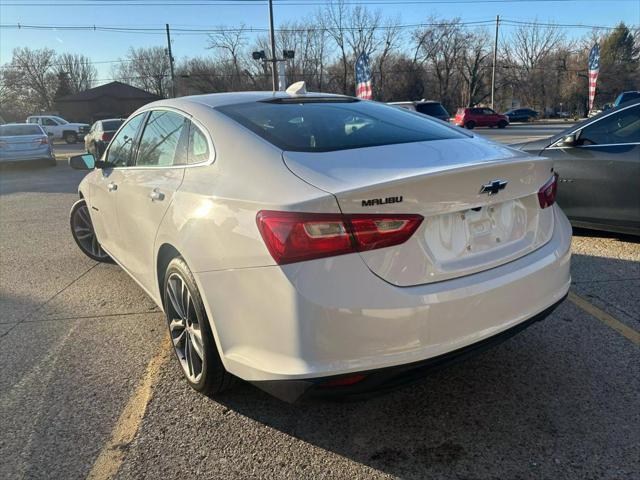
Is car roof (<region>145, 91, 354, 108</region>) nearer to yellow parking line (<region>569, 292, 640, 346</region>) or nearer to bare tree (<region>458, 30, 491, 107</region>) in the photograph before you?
yellow parking line (<region>569, 292, 640, 346</region>)

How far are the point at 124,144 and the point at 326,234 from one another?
Result: 265 centimetres

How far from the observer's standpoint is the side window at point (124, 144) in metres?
3.83

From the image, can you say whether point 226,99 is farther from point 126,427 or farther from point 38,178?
point 38,178

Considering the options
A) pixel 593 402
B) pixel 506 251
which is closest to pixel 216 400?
pixel 506 251

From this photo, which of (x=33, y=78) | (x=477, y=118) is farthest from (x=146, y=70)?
(x=477, y=118)

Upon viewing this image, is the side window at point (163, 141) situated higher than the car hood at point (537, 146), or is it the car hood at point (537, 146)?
the side window at point (163, 141)

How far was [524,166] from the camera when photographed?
243 centimetres

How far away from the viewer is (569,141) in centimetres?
523

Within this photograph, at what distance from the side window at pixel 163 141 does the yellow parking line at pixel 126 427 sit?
1.26m

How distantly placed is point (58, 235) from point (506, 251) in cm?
621

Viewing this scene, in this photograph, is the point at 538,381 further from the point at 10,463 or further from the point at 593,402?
the point at 10,463

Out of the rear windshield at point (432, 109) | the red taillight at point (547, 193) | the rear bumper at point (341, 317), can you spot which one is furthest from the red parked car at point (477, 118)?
the rear bumper at point (341, 317)

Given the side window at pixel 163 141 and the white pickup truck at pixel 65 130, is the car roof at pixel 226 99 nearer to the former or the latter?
the side window at pixel 163 141

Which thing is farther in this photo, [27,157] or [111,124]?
Answer: [111,124]
